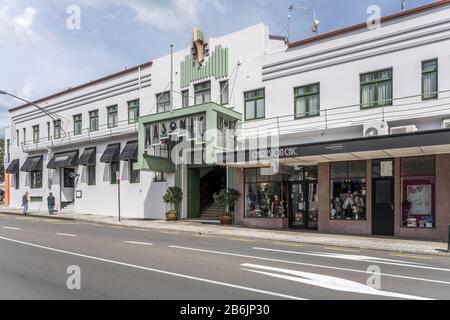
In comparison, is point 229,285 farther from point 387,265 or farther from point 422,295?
point 387,265

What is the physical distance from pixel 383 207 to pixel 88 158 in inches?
800

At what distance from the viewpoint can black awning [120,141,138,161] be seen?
25.8 meters

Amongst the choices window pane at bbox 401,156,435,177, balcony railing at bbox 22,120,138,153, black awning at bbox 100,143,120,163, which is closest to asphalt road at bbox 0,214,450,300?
window pane at bbox 401,156,435,177

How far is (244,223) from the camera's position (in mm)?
20906

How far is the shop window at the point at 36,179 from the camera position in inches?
1371

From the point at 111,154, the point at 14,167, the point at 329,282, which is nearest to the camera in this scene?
the point at 329,282

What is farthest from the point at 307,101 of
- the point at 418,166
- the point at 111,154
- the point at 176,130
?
the point at 111,154

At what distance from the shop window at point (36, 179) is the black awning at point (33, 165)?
60 cm

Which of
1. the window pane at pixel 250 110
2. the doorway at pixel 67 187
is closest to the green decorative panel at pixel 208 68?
the window pane at pixel 250 110

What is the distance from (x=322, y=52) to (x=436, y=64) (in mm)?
4978

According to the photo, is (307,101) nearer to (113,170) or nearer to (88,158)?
(113,170)

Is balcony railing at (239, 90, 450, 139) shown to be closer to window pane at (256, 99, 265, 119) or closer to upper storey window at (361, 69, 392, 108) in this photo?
upper storey window at (361, 69, 392, 108)

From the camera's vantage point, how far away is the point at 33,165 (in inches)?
1362
